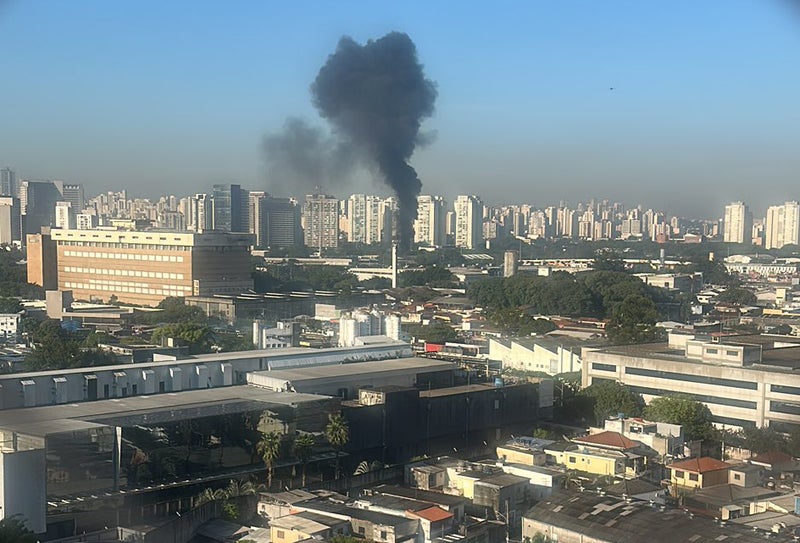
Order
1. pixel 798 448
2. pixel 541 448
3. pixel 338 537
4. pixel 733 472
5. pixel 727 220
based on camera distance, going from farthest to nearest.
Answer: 1. pixel 727 220
2. pixel 798 448
3. pixel 541 448
4. pixel 733 472
5. pixel 338 537

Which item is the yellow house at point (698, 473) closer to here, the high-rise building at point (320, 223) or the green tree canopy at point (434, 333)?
the green tree canopy at point (434, 333)

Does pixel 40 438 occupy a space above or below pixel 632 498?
above

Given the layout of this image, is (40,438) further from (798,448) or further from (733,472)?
(798,448)

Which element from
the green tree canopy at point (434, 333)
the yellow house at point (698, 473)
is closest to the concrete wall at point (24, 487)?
the yellow house at point (698, 473)

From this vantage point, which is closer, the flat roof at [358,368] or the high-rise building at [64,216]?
the flat roof at [358,368]

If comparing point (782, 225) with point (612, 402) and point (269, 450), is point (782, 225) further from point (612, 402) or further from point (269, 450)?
point (269, 450)

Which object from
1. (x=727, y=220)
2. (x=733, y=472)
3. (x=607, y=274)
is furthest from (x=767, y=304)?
(x=727, y=220)
